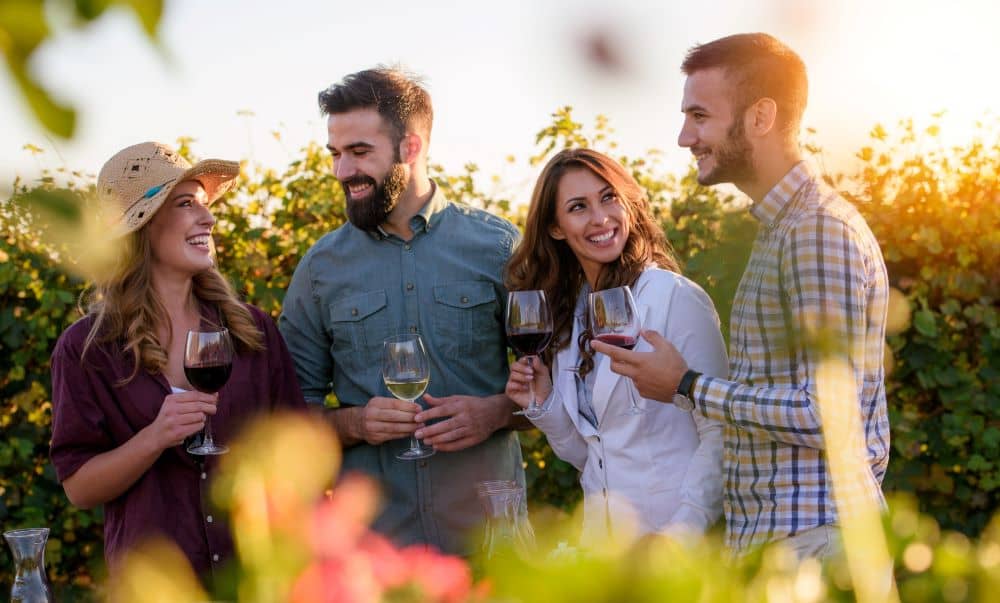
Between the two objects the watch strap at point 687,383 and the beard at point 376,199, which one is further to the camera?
the beard at point 376,199

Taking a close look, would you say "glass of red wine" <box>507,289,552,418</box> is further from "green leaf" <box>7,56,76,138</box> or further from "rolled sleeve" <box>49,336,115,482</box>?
"green leaf" <box>7,56,76,138</box>

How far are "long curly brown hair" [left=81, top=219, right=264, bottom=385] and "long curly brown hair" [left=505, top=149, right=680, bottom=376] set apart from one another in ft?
3.02

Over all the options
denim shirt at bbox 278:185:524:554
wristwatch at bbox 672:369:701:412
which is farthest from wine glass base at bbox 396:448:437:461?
wristwatch at bbox 672:369:701:412

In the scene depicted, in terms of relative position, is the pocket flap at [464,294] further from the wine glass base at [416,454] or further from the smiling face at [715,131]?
the smiling face at [715,131]

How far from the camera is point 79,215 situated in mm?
432

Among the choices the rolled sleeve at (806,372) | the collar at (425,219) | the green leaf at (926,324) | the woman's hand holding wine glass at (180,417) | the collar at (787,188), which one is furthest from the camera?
the green leaf at (926,324)

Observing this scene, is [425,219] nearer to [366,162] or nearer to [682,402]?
[366,162]

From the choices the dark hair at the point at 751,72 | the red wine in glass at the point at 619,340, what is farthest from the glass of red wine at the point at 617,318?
the dark hair at the point at 751,72

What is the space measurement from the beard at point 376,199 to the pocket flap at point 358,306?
0.25 metres

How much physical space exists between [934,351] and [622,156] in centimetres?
189

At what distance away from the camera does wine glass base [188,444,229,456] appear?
9.50 feet

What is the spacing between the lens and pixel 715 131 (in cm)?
257

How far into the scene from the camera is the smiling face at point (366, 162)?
3.54 metres

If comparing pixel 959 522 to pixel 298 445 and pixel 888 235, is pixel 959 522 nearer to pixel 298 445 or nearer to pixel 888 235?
pixel 888 235
